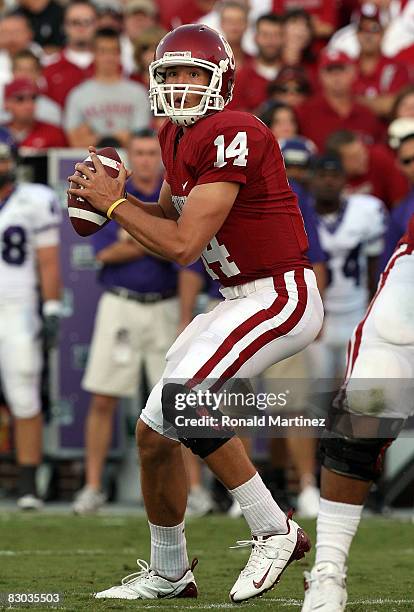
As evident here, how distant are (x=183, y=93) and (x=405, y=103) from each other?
15.4 ft

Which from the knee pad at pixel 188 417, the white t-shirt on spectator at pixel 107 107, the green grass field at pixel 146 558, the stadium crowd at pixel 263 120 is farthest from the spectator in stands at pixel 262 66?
the knee pad at pixel 188 417

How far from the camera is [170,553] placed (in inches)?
192

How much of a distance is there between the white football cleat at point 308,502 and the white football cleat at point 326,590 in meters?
3.69

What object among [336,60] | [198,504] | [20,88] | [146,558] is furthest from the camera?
[336,60]

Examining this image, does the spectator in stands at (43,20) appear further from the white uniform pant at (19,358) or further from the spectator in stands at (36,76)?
the white uniform pant at (19,358)

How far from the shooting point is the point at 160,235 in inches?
177

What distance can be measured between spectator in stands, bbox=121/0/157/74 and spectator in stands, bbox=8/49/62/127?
34.6 inches

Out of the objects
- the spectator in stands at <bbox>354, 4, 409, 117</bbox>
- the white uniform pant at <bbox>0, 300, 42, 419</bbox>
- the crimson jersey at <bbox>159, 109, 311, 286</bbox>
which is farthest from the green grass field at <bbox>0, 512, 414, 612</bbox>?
the spectator in stands at <bbox>354, 4, 409, 117</bbox>

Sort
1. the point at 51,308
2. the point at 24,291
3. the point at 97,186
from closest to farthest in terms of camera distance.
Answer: the point at 97,186 < the point at 51,308 < the point at 24,291

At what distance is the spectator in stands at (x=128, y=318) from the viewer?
8.33 meters

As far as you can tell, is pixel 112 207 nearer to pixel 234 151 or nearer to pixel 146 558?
pixel 234 151

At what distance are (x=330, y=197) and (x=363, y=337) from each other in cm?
409

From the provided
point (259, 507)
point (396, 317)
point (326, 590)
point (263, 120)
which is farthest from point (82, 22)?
point (326, 590)

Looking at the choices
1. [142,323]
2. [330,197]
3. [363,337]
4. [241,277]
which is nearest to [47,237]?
[142,323]
